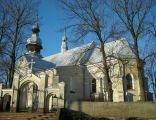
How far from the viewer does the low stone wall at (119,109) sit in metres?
19.2

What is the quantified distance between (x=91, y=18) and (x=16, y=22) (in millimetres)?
8279

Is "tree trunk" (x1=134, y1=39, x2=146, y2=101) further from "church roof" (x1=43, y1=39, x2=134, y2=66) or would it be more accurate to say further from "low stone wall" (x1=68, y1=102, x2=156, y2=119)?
"church roof" (x1=43, y1=39, x2=134, y2=66)

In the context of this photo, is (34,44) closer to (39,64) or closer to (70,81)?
(39,64)

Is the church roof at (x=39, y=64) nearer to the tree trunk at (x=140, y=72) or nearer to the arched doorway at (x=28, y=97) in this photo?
the arched doorway at (x=28, y=97)

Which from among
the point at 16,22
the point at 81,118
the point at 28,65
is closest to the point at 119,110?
the point at 81,118

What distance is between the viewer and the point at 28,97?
30297mm

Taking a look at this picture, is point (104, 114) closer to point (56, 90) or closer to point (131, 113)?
point (131, 113)

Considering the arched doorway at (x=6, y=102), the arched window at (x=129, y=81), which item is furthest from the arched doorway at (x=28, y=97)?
the arched window at (x=129, y=81)

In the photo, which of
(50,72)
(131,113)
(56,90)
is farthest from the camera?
(50,72)

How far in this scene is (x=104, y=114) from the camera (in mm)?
20016

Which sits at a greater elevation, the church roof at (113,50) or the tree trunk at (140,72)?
the church roof at (113,50)

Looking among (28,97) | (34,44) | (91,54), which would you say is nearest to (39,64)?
(91,54)

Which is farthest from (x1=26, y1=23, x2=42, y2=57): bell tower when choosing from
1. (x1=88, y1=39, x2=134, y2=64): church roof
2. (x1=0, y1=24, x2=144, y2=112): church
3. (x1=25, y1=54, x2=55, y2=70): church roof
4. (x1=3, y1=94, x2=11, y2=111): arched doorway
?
(x1=3, y1=94, x2=11, y2=111): arched doorway

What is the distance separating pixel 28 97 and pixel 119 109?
14.0m
